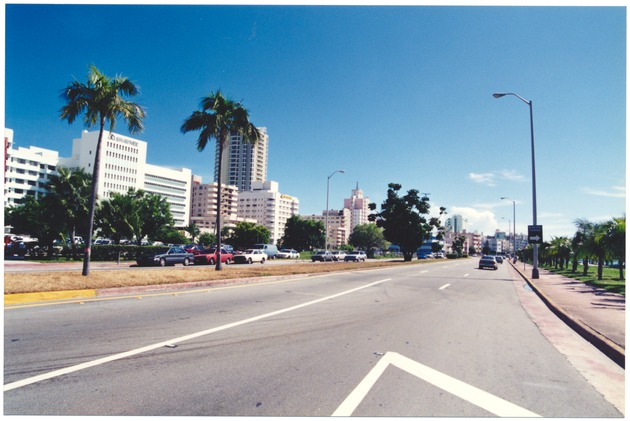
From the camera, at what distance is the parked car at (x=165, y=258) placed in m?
26.1

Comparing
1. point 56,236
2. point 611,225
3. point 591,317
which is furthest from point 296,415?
point 56,236

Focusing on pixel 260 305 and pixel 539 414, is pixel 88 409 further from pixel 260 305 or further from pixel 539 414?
pixel 260 305

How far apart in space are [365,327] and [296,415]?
12.8ft

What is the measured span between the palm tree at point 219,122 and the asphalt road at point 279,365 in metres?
13.3

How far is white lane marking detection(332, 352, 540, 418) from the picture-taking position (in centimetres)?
369

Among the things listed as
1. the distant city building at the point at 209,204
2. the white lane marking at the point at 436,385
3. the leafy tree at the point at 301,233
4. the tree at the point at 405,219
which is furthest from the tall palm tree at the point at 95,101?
the distant city building at the point at 209,204

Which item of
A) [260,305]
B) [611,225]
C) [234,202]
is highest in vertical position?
[234,202]

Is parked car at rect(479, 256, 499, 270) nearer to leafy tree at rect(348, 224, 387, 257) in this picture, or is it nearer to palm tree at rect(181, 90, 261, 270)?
palm tree at rect(181, 90, 261, 270)

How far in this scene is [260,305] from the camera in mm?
9586

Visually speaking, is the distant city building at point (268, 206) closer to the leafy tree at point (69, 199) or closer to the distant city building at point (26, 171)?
the distant city building at point (26, 171)

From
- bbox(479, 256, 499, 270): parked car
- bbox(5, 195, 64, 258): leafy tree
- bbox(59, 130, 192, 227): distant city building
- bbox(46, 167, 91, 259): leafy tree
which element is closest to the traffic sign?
bbox(479, 256, 499, 270): parked car

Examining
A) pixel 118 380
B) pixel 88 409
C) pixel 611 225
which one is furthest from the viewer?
pixel 611 225

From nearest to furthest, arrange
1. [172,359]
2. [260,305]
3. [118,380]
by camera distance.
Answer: [118,380] → [172,359] → [260,305]

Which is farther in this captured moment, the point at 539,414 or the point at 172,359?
the point at 172,359
